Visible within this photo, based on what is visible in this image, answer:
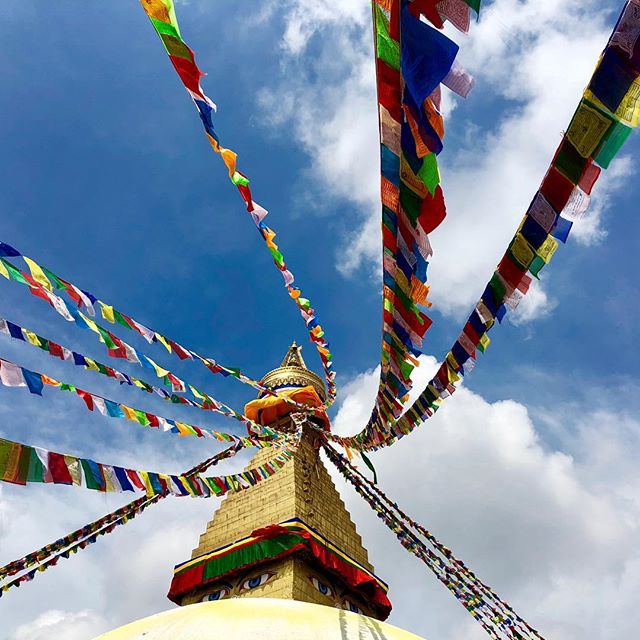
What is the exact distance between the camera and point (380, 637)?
20.4 ft

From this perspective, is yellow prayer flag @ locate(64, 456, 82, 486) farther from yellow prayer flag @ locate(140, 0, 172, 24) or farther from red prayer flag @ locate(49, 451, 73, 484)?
yellow prayer flag @ locate(140, 0, 172, 24)

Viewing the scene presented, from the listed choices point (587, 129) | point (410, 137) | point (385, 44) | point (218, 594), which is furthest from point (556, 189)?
point (218, 594)

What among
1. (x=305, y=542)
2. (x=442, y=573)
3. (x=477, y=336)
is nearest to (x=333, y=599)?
(x=305, y=542)

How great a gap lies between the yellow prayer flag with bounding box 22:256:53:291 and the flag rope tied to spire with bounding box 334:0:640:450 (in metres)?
4.88

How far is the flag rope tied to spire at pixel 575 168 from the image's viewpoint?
2.96 metres

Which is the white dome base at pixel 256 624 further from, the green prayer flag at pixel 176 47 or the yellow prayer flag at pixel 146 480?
the green prayer flag at pixel 176 47

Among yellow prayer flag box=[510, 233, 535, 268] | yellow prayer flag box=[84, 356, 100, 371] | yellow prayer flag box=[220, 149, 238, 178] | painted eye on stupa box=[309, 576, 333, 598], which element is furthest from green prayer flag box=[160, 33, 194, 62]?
painted eye on stupa box=[309, 576, 333, 598]

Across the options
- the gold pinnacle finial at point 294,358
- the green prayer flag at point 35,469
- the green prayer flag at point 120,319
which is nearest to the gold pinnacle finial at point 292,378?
the gold pinnacle finial at point 294,358

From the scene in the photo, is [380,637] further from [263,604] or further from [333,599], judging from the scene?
[333,599]

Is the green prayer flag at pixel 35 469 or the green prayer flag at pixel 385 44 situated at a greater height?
the green prayer flag at pixel 385 44

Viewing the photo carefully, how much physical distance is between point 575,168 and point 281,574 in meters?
7.72

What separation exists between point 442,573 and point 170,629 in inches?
213

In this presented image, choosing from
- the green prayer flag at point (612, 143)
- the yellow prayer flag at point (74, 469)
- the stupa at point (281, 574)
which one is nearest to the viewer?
the green prayer flag at point (612, 143)

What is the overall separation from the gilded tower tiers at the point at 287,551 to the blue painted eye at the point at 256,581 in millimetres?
16
